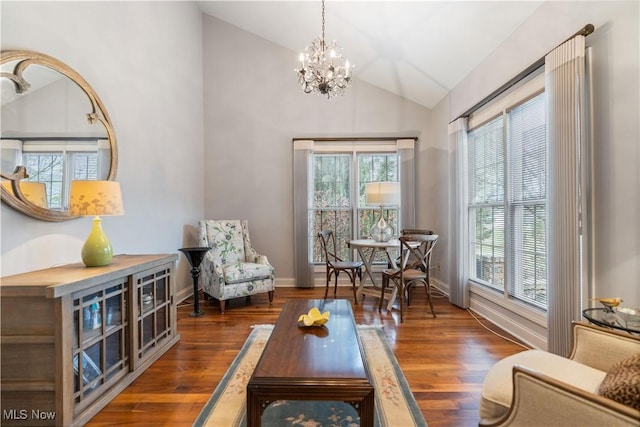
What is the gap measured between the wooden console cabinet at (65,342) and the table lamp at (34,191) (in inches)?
18.3

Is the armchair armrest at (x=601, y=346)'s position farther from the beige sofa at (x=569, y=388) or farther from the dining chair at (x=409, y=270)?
the dining chair at (x=409, y=270)

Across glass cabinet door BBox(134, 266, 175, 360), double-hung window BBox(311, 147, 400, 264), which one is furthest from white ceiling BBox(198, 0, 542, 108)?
glass cabinet door BBox(134, 266, 175, 360)

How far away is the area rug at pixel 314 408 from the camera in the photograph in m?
1.74

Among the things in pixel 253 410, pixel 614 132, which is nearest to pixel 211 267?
pixel 253 410

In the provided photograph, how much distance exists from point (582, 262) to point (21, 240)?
3711 mm

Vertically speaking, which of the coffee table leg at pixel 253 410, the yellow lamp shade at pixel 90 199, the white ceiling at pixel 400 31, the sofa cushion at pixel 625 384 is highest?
the white ceiling at pixel 400 31

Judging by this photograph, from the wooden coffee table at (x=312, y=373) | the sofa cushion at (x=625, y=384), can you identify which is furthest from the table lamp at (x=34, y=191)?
the sofa cushion at (x=625, y=384)

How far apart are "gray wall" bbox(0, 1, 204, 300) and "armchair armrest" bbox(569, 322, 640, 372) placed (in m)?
3.27

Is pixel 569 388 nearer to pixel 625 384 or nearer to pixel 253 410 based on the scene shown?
pixel 625 384

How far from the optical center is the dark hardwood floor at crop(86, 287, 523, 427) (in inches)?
73.6

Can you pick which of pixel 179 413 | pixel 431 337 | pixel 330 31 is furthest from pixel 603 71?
pixel 179 413

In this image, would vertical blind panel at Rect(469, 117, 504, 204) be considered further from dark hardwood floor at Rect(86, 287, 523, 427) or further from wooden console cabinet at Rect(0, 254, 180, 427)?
wooden console cabinet at Rect(0, 254, 180, 427)

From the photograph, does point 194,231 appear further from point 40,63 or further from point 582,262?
point 582,262

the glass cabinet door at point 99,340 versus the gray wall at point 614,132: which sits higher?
the gray wall at point 614,132
